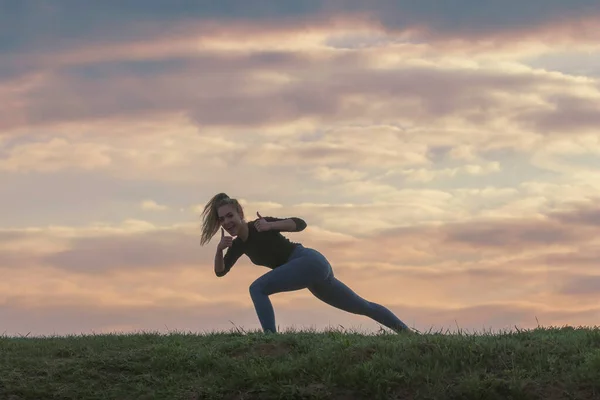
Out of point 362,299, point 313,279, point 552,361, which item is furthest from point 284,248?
point 552,361

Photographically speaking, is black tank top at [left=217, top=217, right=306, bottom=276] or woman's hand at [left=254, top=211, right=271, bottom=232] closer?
woman's hand at [left=254, top=211, right=271, bottom=232]

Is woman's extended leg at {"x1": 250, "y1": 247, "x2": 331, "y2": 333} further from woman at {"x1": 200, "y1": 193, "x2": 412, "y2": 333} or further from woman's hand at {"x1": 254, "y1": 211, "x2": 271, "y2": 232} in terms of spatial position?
woman's hand at {"x1": 254, "y1": 211, "x2": 271, "y2": 232}

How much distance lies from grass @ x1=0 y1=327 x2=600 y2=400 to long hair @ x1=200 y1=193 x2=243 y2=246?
197 cm

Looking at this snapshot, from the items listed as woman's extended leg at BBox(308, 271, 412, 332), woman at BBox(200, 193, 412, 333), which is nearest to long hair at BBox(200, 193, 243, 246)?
woman at BBox(200, 193, 412, 333)

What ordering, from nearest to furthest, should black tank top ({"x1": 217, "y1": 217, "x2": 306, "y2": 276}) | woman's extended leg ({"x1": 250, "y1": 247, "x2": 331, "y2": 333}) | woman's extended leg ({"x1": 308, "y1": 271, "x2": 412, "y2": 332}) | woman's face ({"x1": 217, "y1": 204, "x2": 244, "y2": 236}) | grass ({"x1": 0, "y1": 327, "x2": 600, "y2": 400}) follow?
grass ({"x1": 0, "y1": 327, "x2": 600, "y2": 400}) → woman's extended leg ({"x1": 250, "y1": 247, "x2": 331, "y2": 333}) → woman's face ({"x1": 217, "y1": 204, "x2": 244, "y2": 236}) → black tank top ({"x1": 217, "y1": 217, "x2": 306, "y2": 276}) → woman's extended leg ({"x1": 308, "y1": 271, "x2": 412, "y2": 332})

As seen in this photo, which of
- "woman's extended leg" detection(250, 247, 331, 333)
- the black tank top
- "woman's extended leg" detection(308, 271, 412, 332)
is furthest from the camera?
"woman's extended leg" detection(308, 271, 412, 332)

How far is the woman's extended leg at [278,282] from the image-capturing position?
14.6 meters

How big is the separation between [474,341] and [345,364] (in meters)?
1.99

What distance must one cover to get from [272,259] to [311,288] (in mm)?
915

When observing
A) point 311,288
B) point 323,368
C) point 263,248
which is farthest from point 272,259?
point 323,368

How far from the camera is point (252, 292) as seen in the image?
14594 millimetres

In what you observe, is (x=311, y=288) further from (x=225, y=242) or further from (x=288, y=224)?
(x=225, y=242)

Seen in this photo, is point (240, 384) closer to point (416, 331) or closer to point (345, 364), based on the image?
point (345, 364)

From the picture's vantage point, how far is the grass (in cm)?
1150
